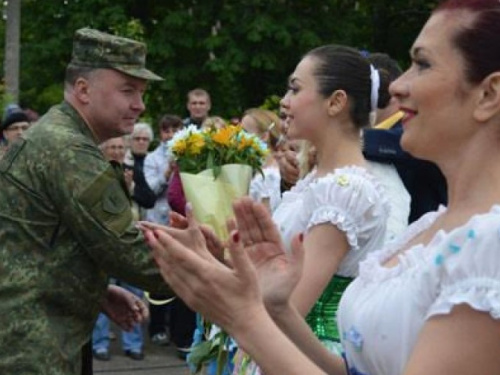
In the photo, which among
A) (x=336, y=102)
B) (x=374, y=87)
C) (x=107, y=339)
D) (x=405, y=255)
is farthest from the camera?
(x=107, y=339)

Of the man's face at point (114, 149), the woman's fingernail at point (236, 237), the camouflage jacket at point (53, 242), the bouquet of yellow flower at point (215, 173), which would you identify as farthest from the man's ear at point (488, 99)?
the man's face at point (114, 149)

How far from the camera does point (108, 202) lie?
14.0 feet

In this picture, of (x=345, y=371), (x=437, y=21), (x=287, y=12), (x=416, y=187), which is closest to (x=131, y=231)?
(x=416, y=187)

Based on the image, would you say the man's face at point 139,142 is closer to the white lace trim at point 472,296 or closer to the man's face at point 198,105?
the man's face at point 198,105

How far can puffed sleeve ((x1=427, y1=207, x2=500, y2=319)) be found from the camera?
6.86 ft

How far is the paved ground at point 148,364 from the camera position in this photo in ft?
31.9

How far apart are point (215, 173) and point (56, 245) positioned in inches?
31.3

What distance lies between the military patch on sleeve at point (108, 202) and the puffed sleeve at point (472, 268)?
2210 millimetres

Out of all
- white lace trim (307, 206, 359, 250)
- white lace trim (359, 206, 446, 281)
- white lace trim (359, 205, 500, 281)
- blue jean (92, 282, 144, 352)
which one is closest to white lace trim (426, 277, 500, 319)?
white lace trim (359, 205, 500, 281)

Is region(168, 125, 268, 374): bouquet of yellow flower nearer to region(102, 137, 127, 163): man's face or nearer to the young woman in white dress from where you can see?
the young woman in white dress

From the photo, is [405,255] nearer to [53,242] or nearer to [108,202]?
[108,202]

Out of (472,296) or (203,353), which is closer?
(472,296)

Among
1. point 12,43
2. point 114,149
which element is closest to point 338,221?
point 114,149

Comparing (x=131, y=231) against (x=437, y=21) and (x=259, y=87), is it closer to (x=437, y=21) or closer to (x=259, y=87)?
(x=437, y=21)
